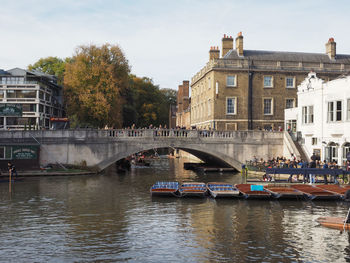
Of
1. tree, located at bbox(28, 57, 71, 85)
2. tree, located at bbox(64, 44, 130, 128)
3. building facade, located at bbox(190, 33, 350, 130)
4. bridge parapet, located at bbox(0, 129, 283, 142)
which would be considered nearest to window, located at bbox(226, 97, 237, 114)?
building facade, located at bbox(190, 33, 350, 130)

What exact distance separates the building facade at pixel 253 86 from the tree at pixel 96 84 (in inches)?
518

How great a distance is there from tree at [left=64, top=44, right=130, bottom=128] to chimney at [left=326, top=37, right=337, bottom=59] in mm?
29650

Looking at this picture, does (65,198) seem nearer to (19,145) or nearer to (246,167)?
(19,145)

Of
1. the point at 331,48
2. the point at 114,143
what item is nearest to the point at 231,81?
the point at 331,48

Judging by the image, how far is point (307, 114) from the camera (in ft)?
153

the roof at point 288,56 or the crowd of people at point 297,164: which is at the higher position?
the roof at point 288,56

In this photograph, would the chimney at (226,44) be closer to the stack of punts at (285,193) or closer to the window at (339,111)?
the window at (339,111)

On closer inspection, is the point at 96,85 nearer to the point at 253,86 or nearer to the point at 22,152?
the point at 22,152

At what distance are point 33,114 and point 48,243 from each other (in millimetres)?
53023

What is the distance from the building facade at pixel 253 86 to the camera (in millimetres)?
57125

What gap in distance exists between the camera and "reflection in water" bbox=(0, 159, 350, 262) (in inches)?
696

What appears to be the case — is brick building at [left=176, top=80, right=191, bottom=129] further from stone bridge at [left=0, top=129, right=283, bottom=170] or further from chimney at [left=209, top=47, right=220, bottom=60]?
stone bridge at [left=0, top=129, right=283, bottom=170]

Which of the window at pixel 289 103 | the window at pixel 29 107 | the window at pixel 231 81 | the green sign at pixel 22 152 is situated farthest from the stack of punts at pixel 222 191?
the window at pixel 29 107

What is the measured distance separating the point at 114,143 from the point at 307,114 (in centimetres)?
2110
